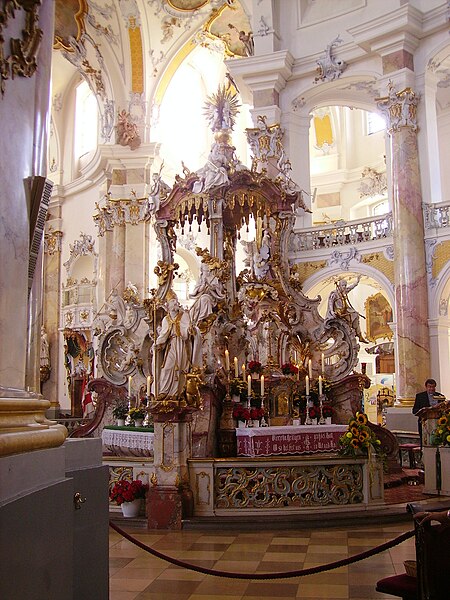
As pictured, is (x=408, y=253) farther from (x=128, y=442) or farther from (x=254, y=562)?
(x=254, y=562)

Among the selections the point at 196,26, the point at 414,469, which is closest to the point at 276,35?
the point at 196,26

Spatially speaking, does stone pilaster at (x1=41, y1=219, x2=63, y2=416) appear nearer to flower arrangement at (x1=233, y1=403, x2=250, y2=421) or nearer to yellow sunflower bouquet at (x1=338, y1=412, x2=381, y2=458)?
flower arrangement at (x1=233, y1=403, x2=250, y2=421)

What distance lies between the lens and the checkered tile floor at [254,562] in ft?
17.3

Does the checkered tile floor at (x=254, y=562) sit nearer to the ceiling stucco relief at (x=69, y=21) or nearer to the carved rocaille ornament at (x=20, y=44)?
the carved rocaille ornament at (x=20, y=44)

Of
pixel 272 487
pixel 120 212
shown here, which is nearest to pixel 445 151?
pixel 120 212

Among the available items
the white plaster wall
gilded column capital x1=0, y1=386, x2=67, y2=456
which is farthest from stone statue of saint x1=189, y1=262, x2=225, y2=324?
the white plaster wall

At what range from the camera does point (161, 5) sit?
22.1 m

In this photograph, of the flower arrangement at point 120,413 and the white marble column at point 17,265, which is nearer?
the white marble column at point 17,265

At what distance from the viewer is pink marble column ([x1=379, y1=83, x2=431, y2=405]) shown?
1631 cm

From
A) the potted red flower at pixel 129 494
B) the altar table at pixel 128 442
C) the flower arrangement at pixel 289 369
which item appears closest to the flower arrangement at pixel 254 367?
the flower arrangement at pixel 289 369

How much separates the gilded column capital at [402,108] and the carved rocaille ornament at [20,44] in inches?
577

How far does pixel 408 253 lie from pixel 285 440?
27.8 feet

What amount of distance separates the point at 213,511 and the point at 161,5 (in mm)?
18199

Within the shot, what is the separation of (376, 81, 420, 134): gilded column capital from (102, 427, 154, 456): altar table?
10.5m
